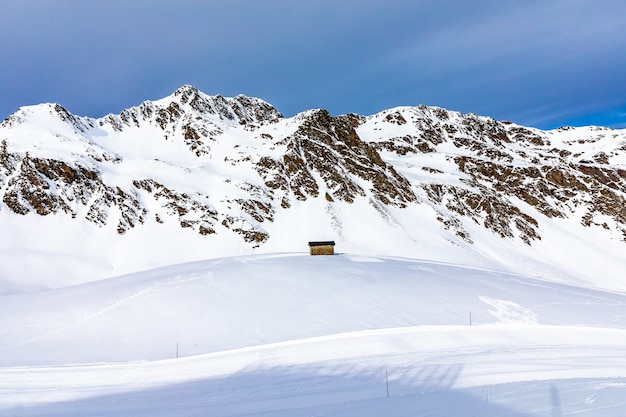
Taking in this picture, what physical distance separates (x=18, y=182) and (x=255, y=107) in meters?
85.5

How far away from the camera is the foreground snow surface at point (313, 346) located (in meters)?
6.96

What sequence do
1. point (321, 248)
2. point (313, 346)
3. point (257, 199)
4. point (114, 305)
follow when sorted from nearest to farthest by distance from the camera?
point (313, 346) < point (114, 305) < point (321, 248) < point (257, 199)

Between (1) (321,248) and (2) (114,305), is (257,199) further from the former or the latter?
(2) (114,305)

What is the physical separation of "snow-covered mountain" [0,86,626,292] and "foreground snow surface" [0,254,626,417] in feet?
108

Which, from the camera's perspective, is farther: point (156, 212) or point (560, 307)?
point (156, 212)

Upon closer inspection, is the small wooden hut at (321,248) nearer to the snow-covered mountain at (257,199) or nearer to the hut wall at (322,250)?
the hut wall at (322,250)

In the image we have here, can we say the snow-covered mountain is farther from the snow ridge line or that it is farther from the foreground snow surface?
the foreground snow surface

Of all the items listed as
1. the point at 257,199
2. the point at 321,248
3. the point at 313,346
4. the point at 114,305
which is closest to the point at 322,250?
the point at 321,248

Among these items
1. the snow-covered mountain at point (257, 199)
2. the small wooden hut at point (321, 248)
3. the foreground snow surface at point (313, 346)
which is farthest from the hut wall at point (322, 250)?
the snow-covered mountain at point (257, 199)

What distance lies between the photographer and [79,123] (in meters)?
84.8

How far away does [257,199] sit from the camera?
62.6 metres

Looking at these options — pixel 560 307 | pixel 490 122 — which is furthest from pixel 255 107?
pixel 560 307

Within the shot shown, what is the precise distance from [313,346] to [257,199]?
53284 millimetres

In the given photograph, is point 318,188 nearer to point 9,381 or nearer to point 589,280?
point 589,280
